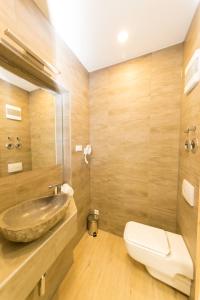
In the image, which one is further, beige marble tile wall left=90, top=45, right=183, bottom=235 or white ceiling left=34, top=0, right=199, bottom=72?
beige marble tile wall left=90, top=45, right=183, bottom=235

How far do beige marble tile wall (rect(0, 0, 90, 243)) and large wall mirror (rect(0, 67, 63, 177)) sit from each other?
0.14 metres

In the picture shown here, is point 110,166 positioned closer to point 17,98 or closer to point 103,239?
point 103,239

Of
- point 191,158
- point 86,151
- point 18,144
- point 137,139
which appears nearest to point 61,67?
A: point 18,144

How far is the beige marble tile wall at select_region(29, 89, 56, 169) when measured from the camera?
1.28 meters

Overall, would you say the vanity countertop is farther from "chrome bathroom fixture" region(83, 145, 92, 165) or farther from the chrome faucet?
"chrome bathroom fixture" region(83, 145, 92, 165)

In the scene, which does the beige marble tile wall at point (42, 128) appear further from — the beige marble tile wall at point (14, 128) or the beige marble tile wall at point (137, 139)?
the beige marble tile wall at point (137, 139)

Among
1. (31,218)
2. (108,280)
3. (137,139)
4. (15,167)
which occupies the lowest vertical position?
(108,280)

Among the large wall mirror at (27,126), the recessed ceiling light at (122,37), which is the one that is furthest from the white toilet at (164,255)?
the recessed ceiling light at (122,37)

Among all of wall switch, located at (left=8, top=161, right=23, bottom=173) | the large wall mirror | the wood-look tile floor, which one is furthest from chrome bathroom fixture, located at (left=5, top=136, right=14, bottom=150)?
the wood-look tile floor

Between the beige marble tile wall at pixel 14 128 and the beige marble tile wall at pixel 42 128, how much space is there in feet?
0.17

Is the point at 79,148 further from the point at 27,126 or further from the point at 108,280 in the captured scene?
the point at 108,280

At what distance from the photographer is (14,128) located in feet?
3.65

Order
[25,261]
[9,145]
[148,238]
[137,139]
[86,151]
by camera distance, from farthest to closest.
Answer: [86,151], [137,139], [148,238], [9,145], [25,261]

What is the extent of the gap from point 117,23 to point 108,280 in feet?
8.26
